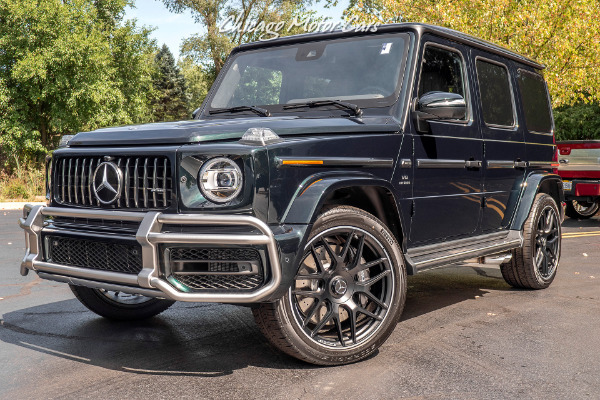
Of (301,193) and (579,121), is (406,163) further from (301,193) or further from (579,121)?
(579,121)

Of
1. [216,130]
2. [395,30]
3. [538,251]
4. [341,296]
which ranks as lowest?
[538,251]

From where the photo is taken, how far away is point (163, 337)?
452cm

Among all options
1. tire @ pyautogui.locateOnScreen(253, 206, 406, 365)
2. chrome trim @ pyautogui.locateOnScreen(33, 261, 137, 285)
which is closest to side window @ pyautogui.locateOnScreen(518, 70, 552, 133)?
tire @ pyautogui.locateOnScreen(253, 206, 406, 365)

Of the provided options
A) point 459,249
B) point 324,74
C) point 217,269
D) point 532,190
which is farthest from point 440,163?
point 217,269

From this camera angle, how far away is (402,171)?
431 centimetres

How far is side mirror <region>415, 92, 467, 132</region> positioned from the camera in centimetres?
427

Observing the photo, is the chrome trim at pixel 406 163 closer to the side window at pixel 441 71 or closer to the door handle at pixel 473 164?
the side window at pixel 441 71

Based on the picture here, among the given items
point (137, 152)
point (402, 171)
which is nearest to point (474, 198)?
point (402, 171)

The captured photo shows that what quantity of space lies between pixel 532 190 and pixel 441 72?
1.68m

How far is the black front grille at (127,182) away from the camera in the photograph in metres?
3.53

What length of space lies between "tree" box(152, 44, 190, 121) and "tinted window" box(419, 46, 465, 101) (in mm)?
47721

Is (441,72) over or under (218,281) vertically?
over

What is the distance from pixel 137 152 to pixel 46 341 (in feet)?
5.54

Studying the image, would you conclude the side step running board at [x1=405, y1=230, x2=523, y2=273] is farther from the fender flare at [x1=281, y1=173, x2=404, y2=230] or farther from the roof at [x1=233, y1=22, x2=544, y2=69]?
the roof at [x1=233, y1=22, x2=544, y2=69]
